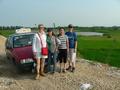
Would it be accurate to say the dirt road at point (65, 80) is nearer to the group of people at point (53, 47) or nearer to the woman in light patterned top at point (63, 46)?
the group of people at point (53, 47)

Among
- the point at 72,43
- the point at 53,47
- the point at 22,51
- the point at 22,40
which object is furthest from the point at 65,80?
the point at 22,40

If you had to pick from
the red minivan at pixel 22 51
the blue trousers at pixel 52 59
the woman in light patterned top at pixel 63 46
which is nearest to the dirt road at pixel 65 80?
the blue trousers at pixel 52 59

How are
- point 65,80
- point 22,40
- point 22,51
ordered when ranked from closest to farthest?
point 65,80
point 22,51
point 22,40

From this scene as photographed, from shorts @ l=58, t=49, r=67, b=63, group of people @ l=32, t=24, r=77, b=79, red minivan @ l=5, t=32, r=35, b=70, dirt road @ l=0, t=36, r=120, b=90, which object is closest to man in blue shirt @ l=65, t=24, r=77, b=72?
group of people @ l=32, t=24, r=77, b=79

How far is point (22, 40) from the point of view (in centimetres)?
1282

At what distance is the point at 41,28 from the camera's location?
10.1 metres

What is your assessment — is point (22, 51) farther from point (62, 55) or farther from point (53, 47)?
point (62, 55)

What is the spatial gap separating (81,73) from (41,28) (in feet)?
Result: 7.53

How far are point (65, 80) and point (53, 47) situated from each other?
4.16 feet

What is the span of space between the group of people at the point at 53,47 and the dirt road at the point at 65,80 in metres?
0.38

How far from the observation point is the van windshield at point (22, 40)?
12429 millimetres

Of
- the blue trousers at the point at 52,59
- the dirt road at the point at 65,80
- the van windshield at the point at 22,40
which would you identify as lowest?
the dirt road at the point at 65,80

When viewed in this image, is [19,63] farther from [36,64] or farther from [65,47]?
[65,47]

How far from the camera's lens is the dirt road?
373 inches
